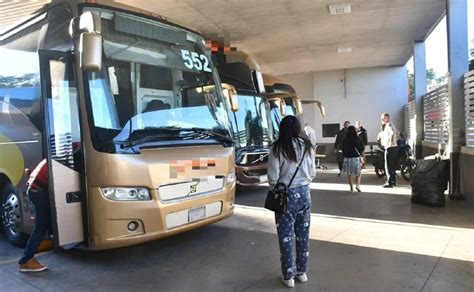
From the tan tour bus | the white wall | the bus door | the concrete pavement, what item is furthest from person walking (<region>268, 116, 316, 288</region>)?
the white wall

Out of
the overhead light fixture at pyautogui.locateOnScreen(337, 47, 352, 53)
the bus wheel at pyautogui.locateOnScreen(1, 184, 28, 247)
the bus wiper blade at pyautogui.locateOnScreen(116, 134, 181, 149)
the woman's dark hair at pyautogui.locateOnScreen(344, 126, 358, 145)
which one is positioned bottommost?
the bus wheel at pyautogui.locateOnScreen(1, 184, 28, 247)

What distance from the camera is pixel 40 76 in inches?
188

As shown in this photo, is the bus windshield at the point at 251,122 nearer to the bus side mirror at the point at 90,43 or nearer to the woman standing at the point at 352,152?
the woman standing at the point at 352,152

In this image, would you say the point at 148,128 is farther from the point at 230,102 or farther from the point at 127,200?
the point at 230,102

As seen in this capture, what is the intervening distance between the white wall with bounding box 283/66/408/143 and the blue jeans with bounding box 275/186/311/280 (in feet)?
52.9

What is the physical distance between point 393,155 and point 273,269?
6.81m

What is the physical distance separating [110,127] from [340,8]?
24.0 feet

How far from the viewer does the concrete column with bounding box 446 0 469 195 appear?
8.88m

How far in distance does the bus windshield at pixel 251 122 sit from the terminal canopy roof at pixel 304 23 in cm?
213

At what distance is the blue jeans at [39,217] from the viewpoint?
189 inches

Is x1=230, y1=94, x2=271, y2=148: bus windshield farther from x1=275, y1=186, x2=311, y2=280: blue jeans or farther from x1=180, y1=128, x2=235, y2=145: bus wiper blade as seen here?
x1=275, y1=186, x2=311, y2=280: blue jeans

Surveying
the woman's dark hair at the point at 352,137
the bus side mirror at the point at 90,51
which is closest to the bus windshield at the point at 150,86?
the bus side mirror at the point at 90,51

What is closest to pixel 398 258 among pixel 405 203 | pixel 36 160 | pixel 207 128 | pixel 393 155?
pixel 207 128

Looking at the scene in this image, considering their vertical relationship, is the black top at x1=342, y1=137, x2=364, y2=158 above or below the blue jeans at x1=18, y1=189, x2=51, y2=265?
above
